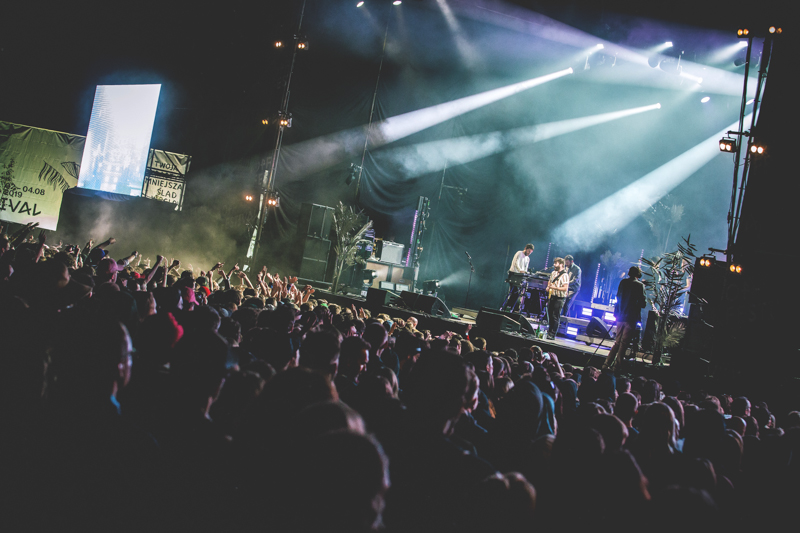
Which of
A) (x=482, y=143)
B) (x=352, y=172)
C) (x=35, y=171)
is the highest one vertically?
(x=482, y=143)

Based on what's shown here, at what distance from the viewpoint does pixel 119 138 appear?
57.4 feet

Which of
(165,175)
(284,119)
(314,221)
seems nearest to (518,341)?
(314,221)

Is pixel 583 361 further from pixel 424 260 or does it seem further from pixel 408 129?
pixel 408 129

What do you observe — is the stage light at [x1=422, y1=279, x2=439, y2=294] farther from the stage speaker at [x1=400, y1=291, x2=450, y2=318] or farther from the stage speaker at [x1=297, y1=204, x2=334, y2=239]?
the stage speaker at [x1=400, y1=291, x2=450, y2=318]

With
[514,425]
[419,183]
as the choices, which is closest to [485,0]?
[419,183]

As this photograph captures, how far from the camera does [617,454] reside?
5.37ft

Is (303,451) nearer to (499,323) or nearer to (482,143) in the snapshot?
(499,323)

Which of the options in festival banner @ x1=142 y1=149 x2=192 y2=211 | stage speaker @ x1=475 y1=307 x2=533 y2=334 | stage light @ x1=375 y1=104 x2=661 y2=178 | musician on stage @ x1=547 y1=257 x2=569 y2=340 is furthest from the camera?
festival banner @ x1=142 y1=149 x2=192 y2=211

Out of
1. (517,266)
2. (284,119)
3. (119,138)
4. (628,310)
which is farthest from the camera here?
(119,138)

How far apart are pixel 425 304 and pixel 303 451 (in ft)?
32.9

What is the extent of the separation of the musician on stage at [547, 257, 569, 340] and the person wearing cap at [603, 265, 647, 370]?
7.28 feet

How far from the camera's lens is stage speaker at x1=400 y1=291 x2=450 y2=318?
36.2 ft

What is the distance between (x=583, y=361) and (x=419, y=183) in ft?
28.5

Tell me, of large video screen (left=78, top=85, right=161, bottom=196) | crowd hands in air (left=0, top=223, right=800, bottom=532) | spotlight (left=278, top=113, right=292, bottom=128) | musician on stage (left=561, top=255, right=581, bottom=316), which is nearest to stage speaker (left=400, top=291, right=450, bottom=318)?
musician on stage (left=561, top=255, right=581, bottom=316)
